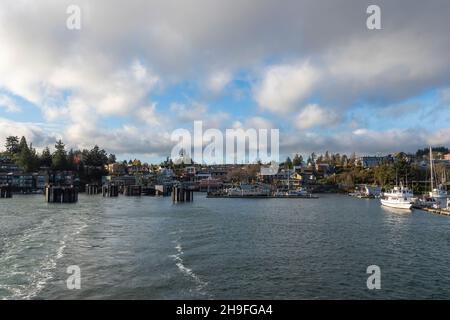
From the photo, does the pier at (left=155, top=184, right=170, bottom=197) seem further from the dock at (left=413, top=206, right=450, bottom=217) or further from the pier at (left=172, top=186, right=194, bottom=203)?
the dock at (left=413, top=206, right=450, bottom=217)

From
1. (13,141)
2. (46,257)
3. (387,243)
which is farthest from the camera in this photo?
(13,141)

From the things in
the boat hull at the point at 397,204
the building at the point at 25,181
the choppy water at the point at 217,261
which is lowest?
the choppy water at the point at 217,261

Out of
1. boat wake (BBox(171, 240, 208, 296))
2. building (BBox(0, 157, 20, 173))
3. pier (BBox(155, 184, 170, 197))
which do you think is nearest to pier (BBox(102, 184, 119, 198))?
pier (BBox(155, 184, 170, 197))

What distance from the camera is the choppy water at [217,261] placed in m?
22.5

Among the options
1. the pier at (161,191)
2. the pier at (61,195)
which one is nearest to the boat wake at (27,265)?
the pier at (61,195)

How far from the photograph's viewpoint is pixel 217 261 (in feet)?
96.7

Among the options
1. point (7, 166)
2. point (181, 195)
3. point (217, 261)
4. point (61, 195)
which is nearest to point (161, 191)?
point (181, 195)

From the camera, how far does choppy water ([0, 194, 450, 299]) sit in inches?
884

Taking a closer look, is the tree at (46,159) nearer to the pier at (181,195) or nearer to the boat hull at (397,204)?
the pier at (181,195)

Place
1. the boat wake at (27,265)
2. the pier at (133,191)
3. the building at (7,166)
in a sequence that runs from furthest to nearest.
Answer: the building at (7,166) < the pier at (133,191) < the boat wake at (27,265)
